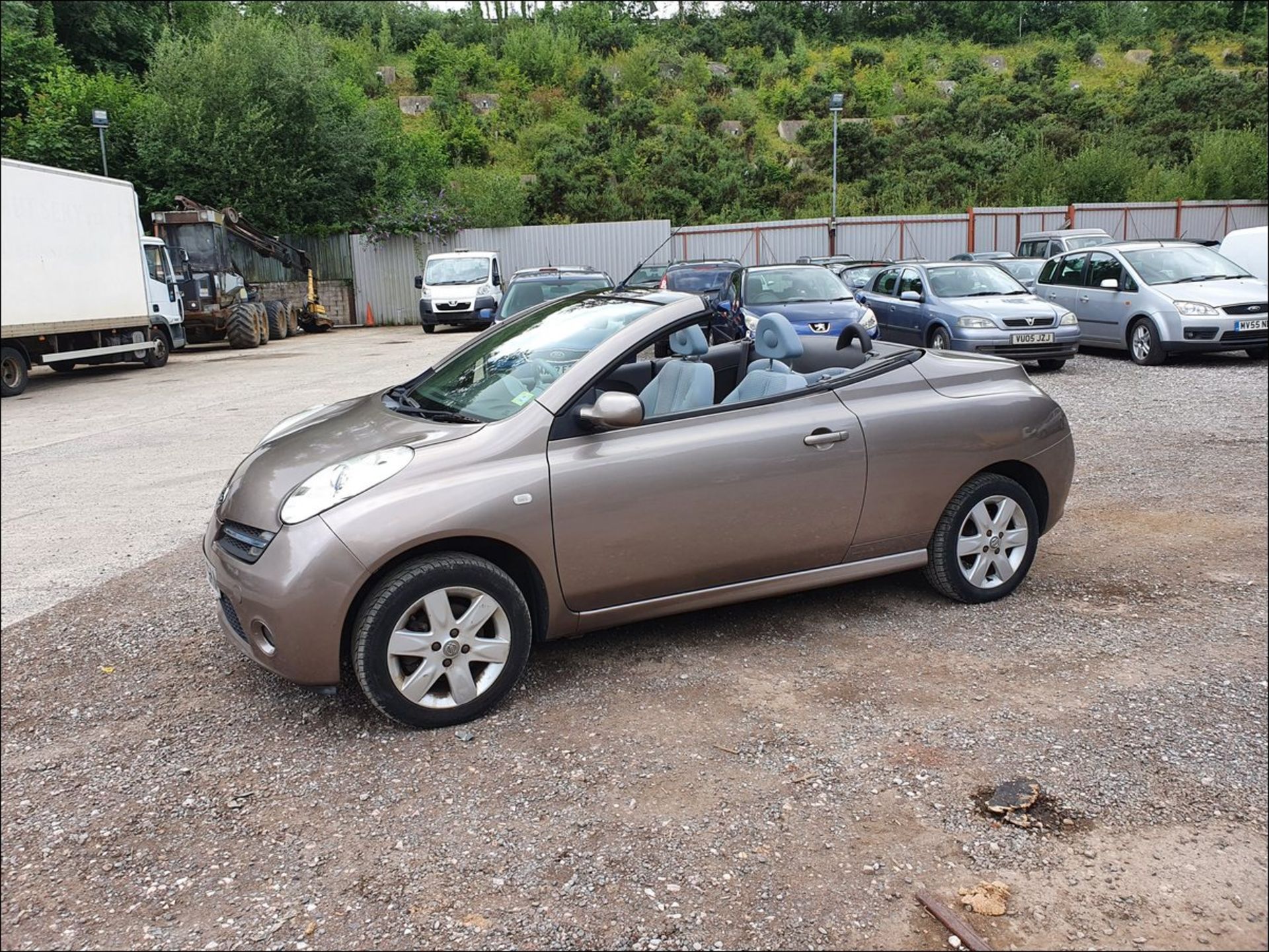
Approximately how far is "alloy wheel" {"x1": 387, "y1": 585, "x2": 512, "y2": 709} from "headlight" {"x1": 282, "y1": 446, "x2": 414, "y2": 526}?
474 millimetres

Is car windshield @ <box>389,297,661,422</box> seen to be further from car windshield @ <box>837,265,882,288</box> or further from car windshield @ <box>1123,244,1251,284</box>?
car windshield @ <box>837,265,882,288</box>

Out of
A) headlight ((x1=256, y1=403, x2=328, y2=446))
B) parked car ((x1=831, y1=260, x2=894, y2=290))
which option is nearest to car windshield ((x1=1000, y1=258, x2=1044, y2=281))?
parked car ((x1=831, y1=260, x2=894, y2=290))

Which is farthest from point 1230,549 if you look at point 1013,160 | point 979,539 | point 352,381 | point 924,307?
point 1013,160

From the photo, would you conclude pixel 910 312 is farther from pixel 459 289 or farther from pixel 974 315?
pixel 459 289

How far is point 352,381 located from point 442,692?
12.5 meters

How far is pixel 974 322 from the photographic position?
1326cm

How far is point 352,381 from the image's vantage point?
15.4m

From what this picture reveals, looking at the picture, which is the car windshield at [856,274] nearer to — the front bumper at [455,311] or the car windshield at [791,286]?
the car windshield at [791,286]

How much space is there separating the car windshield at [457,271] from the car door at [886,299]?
45.1 feet

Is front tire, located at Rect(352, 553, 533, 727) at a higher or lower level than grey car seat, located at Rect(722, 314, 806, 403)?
lower

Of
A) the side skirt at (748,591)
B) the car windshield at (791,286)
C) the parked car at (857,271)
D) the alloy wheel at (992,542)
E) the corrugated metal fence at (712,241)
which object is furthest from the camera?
the corrugated metal fence at (712,241)

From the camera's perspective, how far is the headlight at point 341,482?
356cm

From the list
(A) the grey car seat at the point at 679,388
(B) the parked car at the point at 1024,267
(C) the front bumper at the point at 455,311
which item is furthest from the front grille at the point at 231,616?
(C) the front bumper at the point at 455,311

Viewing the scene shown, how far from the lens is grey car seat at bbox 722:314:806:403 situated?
445 centimetres
